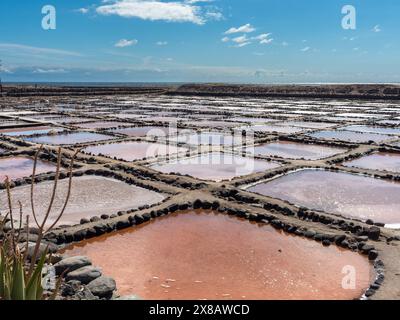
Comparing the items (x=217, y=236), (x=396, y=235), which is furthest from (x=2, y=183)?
(x=396, y=235)

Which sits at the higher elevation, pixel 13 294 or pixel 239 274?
pixel 13 294

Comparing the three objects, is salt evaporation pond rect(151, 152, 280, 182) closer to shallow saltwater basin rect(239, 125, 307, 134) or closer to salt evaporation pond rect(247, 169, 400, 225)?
salt evaporation pond rect(247, 169, 400, 225)

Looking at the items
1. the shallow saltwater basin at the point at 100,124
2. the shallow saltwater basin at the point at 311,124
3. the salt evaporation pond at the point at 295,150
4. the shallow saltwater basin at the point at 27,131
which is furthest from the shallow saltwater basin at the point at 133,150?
the shallow saltwater basin at the point at 311,124

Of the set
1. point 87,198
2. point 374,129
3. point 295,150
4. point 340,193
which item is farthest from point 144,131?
point 340,193

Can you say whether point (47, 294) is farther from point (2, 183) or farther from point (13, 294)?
point (2, 183)
